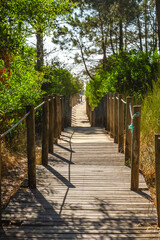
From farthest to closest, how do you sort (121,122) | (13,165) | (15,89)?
(13,165), (121,122), (15,89)

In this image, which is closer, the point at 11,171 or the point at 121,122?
the point at 121,122

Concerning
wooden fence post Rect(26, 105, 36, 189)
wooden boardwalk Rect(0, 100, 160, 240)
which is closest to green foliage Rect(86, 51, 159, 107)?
wooden boardwalk Rect(0, 100, 160, 240)

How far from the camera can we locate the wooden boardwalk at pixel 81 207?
3275 mm

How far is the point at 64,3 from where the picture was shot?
586cm

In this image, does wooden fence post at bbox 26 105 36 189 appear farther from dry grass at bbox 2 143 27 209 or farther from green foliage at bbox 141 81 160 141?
green foliage at bbox 141 81 160 141

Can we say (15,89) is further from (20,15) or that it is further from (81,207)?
(81,207)

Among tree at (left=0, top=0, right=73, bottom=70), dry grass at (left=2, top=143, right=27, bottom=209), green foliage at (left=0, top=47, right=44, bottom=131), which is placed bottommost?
dry grass at (left=2, top=143, right=27, bottom=209)

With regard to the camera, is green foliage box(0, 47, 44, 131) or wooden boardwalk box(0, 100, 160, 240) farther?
green foliage box(0, 47, 44, 131)

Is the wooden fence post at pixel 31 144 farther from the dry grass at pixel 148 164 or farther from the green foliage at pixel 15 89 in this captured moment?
the dry grass at pixel 148 164

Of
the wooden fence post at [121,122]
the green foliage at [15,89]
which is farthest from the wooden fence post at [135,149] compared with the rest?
the green foliage at [15,89]

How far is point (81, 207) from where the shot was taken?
12.7 feet

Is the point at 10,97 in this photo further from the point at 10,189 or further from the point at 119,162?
the point at 119,162

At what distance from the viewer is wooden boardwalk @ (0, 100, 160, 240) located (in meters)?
3.28

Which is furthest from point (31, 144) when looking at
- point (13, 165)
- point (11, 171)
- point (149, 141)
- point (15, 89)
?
point (13, 165)
